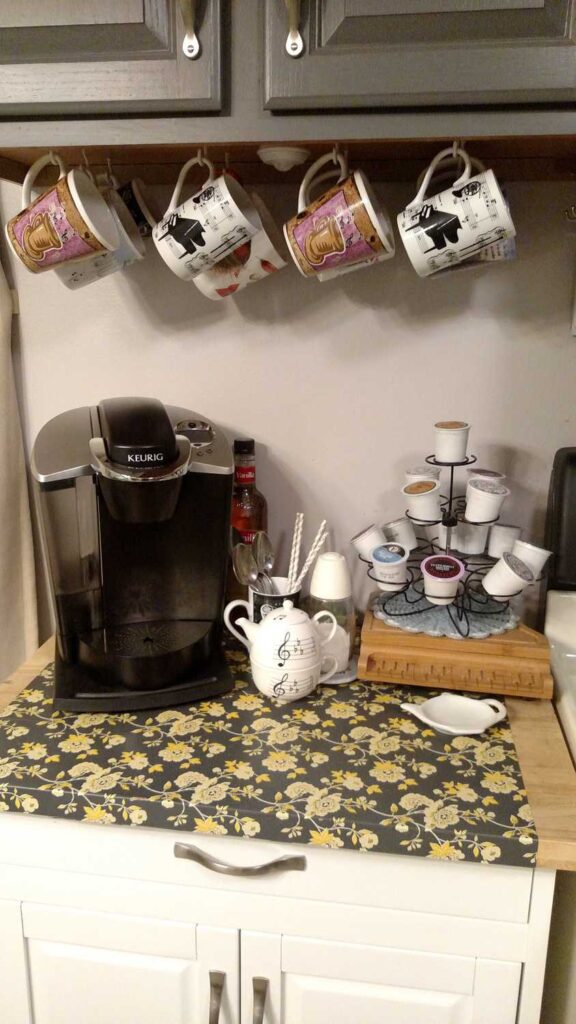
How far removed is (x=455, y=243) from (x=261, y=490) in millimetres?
519

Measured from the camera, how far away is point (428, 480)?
114cm

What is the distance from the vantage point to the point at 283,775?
917 mm

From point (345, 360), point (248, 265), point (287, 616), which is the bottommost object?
point (287, 616)

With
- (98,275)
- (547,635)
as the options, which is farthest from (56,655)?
(547,635)

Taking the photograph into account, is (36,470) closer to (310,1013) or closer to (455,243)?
(455,243)

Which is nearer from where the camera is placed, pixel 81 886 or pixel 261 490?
pixel 81 886

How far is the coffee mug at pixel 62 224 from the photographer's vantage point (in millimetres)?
991

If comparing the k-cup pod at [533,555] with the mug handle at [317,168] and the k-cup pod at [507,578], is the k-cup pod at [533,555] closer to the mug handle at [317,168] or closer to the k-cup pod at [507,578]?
the k-cup pod at [507,578]

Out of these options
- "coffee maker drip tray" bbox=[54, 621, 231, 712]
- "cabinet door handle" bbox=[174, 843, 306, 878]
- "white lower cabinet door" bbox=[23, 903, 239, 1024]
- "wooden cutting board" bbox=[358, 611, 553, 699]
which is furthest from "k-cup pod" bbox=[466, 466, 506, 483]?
"white lower cabinet door" bbox=[23, 903, 239, 1024]

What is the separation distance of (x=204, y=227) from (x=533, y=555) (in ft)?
2.05

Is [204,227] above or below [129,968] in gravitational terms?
above

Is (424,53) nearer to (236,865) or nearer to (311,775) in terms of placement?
(311,775)

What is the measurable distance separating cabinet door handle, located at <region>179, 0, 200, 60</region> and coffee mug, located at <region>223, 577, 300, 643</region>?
0.68m

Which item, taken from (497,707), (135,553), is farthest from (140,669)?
(497,707)
